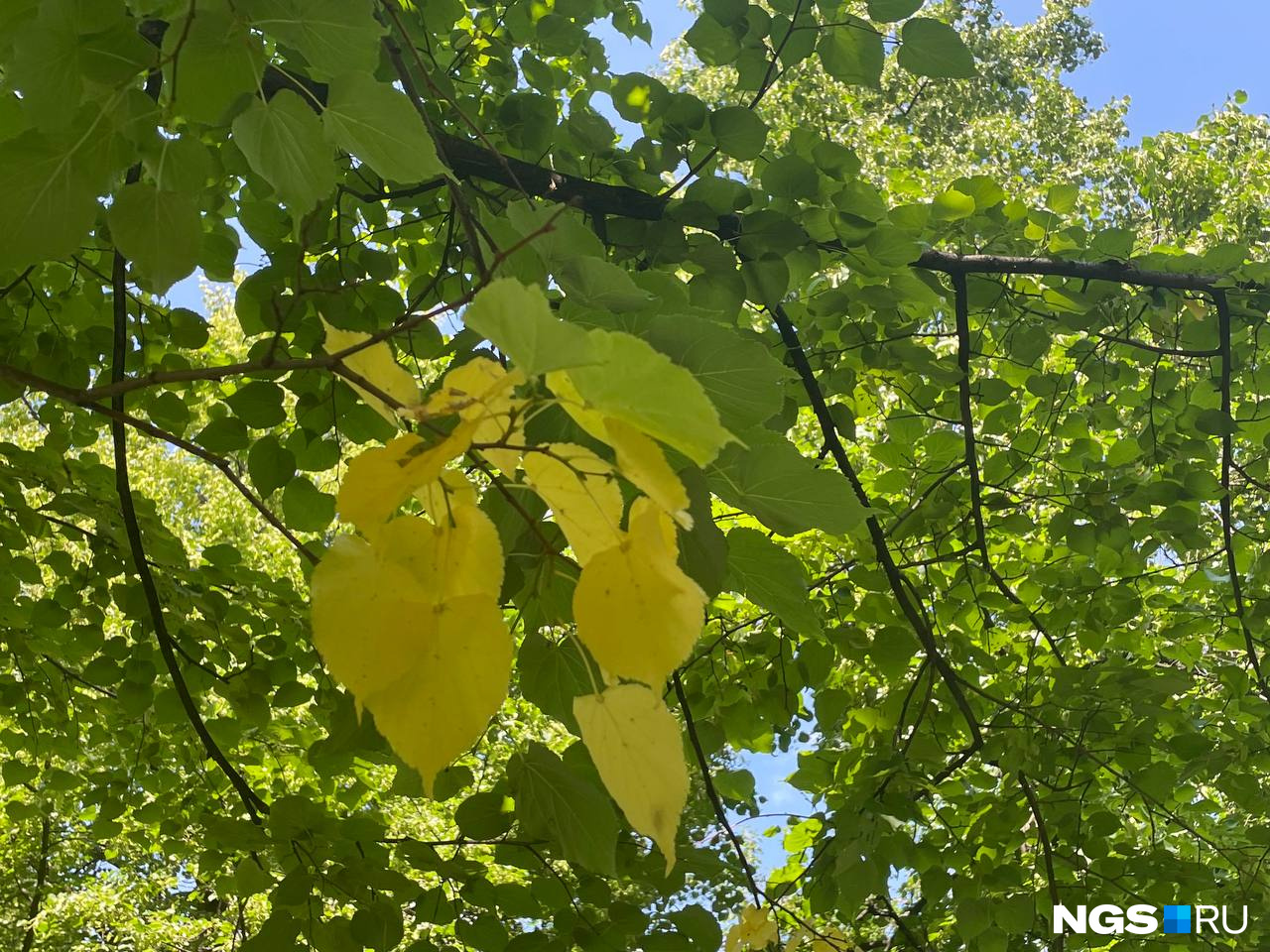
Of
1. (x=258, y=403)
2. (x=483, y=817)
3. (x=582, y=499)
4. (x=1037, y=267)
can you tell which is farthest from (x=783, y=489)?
(x=1037, y=267)

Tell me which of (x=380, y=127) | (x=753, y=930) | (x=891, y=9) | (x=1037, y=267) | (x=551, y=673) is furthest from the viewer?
(x=1037, y=267)

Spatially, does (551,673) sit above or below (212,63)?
below

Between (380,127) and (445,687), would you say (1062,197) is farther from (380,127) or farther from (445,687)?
(445,687)

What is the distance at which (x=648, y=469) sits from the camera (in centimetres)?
30

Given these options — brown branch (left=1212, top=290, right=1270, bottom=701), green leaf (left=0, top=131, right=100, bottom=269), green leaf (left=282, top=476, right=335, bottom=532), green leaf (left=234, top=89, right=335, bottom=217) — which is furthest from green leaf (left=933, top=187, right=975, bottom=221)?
green leaf (left=0, top=131, right=100, bottom=269)

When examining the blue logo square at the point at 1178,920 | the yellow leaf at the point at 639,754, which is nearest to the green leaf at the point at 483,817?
the yellow leaf at the point at 639,754

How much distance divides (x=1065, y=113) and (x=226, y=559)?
10403 mm

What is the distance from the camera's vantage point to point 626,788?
0.34 metres

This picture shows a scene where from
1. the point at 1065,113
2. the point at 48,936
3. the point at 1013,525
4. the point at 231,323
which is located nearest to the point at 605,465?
the point at 1013,525

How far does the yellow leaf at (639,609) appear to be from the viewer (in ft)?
0.99

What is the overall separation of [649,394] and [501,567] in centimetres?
8

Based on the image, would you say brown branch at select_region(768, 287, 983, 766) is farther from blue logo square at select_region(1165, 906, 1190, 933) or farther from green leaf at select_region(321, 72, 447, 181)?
green leaf at select_region(321, 72, 447, 181)

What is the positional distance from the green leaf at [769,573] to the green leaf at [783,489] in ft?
0.42

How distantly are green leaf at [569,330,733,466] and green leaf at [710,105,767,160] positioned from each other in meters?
0.99
